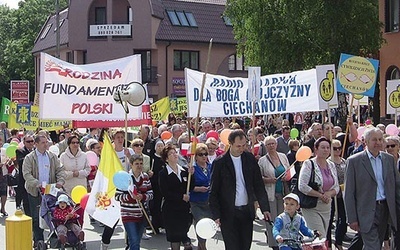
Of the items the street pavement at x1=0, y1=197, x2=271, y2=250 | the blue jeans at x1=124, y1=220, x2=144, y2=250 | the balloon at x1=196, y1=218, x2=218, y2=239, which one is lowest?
the street pavement at x1=0, y1=197, x2=271, y2=250

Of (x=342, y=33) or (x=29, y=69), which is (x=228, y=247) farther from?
(x=29, y=69)

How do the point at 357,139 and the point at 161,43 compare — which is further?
the point at 161,43

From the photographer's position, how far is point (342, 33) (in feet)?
101

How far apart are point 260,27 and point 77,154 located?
21739mm

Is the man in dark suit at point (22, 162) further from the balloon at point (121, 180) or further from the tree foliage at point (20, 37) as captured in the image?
the tree foliage at point (20, 37)

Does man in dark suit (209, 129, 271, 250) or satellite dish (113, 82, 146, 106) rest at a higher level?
satellite dish (113, 82, 146, 106)

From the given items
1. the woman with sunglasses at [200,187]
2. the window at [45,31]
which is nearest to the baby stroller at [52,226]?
the woman with sunglasses at [200,187]

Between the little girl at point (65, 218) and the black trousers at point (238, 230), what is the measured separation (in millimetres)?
3018

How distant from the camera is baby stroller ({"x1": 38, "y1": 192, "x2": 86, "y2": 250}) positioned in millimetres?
10812

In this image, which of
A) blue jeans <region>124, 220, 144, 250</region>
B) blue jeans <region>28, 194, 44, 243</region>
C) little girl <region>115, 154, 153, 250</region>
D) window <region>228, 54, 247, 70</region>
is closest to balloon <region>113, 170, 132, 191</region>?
little girl <region>115, 154, 153, 250</region>

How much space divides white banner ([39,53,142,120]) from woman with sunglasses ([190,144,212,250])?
2.55 m

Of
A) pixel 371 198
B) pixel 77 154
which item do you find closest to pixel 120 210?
pixel 77 154

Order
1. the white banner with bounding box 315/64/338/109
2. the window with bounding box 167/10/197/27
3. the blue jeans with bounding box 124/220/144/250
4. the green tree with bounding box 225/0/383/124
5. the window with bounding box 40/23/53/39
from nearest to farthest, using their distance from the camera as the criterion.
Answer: the blue jeans with bounding box 124/220/144/250, the white banner with bounding box 315/64/338/109, the green tree with bounding box 225/0/383/124, the window with bounding box 167/10/197/27, the window with bounding box 40/23/53/39

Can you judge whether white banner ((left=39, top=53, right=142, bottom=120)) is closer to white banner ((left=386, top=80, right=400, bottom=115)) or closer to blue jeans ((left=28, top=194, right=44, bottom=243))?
blue jeans ((left=28, top=194, right=44, bottom=243))
